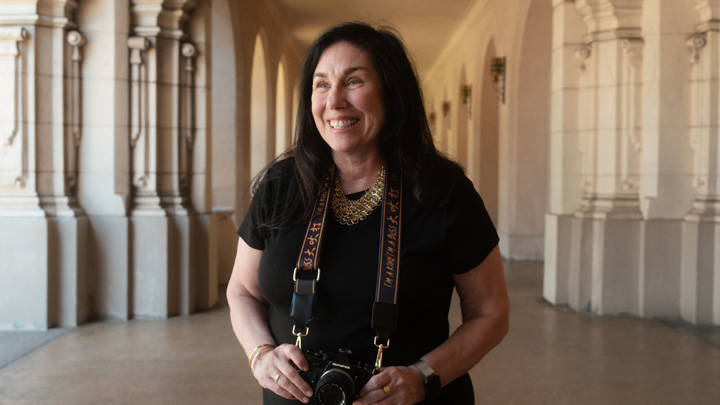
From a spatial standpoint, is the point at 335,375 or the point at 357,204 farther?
the point at 357,204

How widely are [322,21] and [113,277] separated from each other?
29.7 feet

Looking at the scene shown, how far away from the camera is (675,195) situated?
5.89m

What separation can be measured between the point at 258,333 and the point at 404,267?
15.6 inches

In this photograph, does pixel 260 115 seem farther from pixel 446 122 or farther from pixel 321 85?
pixel 321 85

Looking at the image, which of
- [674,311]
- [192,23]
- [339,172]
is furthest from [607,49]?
[339,172]

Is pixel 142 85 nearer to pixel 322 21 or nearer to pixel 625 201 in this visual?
pixel 625 201

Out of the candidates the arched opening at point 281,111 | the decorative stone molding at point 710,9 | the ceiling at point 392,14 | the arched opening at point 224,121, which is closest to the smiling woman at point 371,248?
the decorative stone molding at point 710,9

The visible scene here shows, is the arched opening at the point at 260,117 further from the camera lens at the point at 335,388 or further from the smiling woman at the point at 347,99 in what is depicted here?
the camera lens at the point at 335,388

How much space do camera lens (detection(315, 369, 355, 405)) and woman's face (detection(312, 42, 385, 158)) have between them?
0.49 metres

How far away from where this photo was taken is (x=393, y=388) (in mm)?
1398

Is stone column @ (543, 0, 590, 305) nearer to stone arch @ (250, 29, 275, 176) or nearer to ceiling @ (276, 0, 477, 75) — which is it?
ceiling @ (276, 0, 477, 75)

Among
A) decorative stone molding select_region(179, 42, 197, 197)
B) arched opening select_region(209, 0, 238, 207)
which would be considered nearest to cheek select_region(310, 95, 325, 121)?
decorative stone molding select_region(179, 42, 197, 197)

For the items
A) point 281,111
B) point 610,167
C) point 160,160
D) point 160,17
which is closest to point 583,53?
Result: point 610,167

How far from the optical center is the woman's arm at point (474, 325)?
1.50 m
